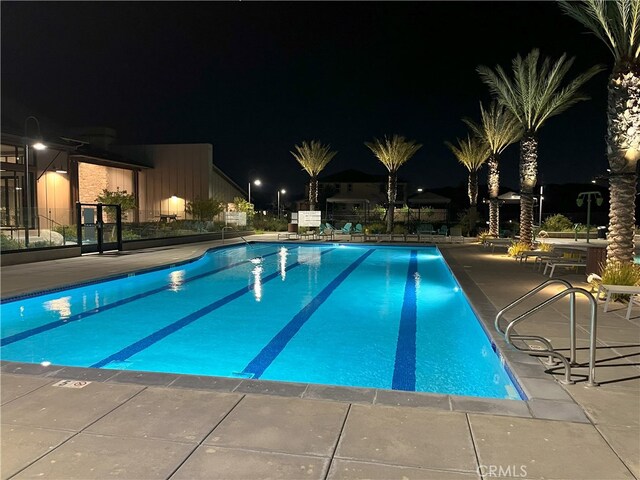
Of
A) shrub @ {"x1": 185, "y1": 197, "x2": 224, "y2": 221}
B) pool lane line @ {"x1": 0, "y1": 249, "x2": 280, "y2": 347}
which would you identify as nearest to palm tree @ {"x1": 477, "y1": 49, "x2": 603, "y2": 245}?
pool lane line @ {"x1": 0, "y1": 249, "x2": 280, "y2": 347}

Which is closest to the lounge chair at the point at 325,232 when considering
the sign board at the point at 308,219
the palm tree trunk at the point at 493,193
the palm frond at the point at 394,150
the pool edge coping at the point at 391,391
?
the sign board at the point at 308,219

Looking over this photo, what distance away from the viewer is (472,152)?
28.5m

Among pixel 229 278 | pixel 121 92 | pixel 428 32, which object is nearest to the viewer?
pixel 229 278

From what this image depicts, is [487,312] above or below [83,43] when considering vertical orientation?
below

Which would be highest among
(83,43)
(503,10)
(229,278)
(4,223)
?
(83,43)

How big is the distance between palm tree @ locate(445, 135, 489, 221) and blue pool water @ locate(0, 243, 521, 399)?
17952mm

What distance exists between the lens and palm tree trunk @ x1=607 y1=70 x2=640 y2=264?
323 inches

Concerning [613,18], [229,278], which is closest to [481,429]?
[613,18]

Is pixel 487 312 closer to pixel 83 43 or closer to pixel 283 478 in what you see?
pixel 283 478

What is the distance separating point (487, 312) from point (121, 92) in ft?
138

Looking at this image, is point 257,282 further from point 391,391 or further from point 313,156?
point 313,156

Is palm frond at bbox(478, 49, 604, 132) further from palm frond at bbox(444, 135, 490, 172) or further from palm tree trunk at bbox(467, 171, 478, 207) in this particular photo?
palm tree trunk at bbox(467, 171, 478, 207)

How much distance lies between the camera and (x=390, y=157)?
29.0 m

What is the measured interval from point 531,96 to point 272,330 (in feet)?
43.8
